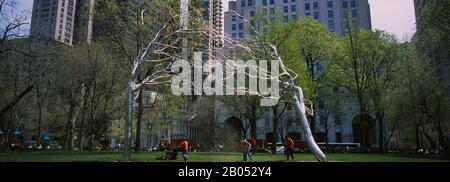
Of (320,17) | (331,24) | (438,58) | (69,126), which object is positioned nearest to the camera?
(438,58)

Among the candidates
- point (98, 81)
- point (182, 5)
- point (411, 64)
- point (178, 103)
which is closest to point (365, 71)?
point (411, 64)

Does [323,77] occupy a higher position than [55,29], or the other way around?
[55,29]

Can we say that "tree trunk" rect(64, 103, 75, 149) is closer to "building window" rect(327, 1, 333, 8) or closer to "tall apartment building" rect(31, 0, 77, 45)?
"tall apartment building" rect(31, 0, 77, 45)

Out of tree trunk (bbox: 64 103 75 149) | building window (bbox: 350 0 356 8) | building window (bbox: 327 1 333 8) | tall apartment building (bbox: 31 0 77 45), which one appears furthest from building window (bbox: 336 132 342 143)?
tall apartment building (bbox: 31 0 77 45)

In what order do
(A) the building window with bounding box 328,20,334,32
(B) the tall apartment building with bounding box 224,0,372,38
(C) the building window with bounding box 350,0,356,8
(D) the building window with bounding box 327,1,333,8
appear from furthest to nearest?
1. (D) the building window with bounding box 327,1,333,8
2. (A) the building window with bounding box 328,20,334,32
3. (C) the building window with bounding box 350,0,356,8
4. (B) the tall apartment building with bounding box 224,0,372,38

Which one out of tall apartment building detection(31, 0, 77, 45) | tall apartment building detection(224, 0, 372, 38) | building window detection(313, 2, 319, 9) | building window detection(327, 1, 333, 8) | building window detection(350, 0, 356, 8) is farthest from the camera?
building window detection(313, 2, 319, 9)

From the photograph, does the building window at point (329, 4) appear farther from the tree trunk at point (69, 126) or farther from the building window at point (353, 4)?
the tree trunk at point (69, 126)

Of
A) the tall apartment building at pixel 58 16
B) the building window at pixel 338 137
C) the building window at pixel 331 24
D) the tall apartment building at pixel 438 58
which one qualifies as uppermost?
the building window at pixel 331 24

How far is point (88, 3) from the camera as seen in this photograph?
3238cm

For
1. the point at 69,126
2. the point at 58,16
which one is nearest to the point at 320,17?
the point at 58,16

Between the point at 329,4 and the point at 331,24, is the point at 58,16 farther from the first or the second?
the point at 329,4

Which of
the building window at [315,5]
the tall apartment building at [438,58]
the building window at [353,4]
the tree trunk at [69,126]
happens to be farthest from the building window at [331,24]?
the tree trunk at [69,126]
